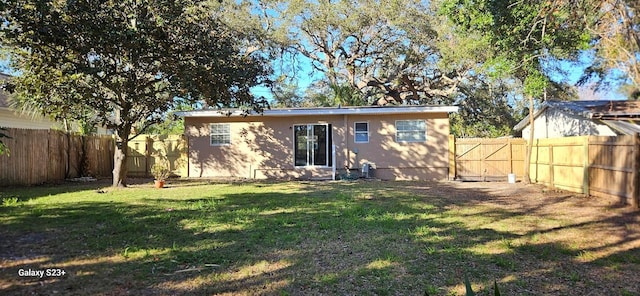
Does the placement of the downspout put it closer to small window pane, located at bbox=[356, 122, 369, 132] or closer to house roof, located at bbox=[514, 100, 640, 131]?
small window pane, located at bbox=[356, 122, 369, 132]

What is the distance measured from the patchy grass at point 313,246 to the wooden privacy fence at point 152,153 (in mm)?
7088

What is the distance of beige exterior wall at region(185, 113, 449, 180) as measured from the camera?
47.3 feet

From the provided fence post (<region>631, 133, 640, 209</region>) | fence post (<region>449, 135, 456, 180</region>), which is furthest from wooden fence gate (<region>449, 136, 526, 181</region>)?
fence post (<region>631, 133, 640, 209</region>)

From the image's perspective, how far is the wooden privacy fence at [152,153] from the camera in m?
15.6

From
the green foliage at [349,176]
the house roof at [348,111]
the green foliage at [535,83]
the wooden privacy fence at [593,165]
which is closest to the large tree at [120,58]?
the house roof at [348,111]

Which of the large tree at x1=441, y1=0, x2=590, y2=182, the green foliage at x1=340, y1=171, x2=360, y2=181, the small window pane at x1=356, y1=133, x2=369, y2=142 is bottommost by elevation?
the green foliage at x1=340, y1=171, x2=360, y2=181

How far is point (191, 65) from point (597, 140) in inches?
383

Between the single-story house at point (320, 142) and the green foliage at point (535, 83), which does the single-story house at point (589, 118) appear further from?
the single-story house at point (320, 142)

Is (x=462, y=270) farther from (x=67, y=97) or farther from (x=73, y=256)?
(x=67, y=97)

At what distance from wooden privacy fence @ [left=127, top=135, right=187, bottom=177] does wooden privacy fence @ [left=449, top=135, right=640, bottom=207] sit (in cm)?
1072

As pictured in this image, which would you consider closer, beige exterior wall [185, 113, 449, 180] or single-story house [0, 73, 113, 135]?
beige exterior wall [185, 113, 449, 180]

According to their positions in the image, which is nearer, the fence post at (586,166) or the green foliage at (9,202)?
the green foliage at (9,202)

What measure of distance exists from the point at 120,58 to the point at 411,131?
982cm

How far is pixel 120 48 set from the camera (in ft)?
28.3
